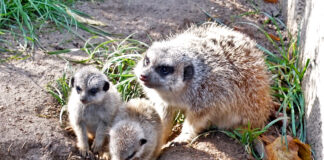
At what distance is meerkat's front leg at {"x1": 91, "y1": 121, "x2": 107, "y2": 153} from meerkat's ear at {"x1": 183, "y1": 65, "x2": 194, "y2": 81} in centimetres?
100

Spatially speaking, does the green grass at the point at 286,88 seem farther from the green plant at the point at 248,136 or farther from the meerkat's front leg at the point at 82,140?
the meerkat's front leg at the point at 82,140

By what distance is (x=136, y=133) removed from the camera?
161 inches

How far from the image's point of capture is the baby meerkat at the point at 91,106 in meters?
4.15

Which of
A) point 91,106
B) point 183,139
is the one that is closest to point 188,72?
point 183,139

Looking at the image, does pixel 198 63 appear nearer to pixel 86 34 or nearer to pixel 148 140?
pixel 148 140

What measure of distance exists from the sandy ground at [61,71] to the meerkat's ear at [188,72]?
2.51 feet

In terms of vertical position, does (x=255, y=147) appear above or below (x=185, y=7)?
below

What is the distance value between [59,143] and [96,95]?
0.63m

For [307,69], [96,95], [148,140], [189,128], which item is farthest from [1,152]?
[307,69]

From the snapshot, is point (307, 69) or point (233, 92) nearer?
point (233, 92)

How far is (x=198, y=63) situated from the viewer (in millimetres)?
4375

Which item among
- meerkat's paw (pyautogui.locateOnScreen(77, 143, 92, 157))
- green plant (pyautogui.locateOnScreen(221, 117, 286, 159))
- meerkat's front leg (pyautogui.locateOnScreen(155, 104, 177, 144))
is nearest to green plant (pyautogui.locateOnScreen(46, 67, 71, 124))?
meerkat's paw (pyautogui.locateOnScreen(77, 143, 92, 157))

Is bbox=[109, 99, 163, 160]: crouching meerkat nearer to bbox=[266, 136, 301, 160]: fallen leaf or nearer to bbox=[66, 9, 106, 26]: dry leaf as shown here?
bbox=[266, 136, 301, 160]: fallen leaf

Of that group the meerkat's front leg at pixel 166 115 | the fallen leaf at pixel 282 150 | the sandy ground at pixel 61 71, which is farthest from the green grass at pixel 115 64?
the fallen leaf at pixel 282 150
